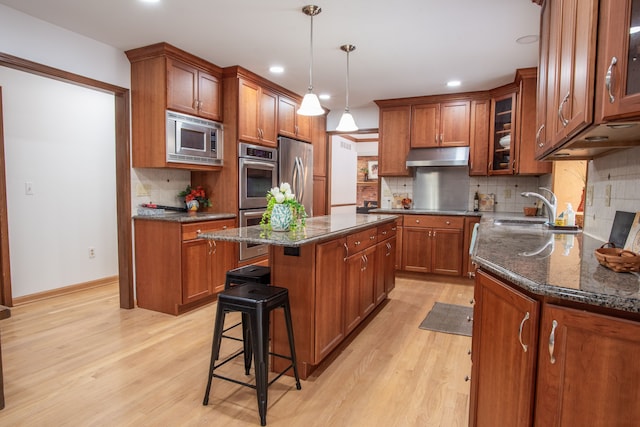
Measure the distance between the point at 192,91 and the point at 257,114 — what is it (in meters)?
0.79

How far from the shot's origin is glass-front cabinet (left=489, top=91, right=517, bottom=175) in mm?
4293

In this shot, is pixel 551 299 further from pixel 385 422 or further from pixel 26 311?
pixel 26 311

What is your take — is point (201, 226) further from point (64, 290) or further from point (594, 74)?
point (594, 74)

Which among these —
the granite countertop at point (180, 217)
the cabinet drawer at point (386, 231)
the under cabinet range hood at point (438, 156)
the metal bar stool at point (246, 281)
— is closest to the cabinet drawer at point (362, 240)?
the cabinet drawer at point (386, 231)

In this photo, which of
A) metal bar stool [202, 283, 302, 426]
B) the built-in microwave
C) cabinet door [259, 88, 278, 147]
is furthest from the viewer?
cabinet door [259, 88, 278, 147]

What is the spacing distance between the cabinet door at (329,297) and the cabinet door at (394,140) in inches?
114

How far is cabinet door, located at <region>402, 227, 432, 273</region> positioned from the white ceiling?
74.1 inches

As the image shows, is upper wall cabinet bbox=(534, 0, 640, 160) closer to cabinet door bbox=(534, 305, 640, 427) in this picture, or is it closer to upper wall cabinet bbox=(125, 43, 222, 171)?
cabinet door bbox=(534, 305, 640, 427)

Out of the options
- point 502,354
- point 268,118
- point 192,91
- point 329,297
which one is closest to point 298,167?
point 268,118

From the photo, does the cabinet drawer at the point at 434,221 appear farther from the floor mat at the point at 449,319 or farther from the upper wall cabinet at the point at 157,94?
the upper wall cabinet at the point at 157,94

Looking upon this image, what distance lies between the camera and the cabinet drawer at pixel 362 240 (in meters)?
2.64

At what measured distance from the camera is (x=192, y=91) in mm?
3572

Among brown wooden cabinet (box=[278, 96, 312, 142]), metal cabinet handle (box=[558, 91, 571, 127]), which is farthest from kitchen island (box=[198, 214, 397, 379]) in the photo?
brown wooden cabinet (box=[278, 96, 312, 142])

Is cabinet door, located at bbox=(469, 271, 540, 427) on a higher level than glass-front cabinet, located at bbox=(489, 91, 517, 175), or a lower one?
lower
